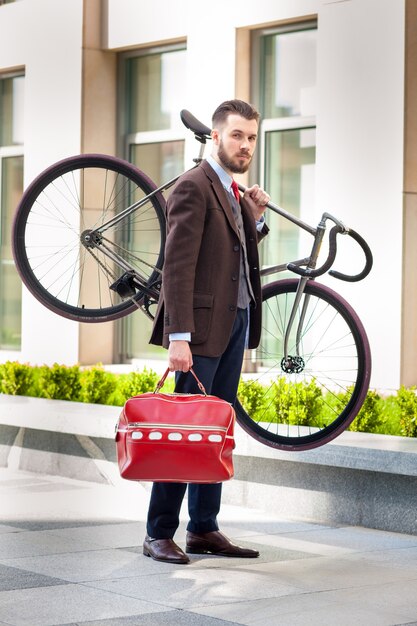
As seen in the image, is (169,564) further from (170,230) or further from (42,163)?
(42,163)

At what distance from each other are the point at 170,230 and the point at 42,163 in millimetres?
8580

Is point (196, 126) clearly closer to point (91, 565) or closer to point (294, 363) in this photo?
point (294, 363)

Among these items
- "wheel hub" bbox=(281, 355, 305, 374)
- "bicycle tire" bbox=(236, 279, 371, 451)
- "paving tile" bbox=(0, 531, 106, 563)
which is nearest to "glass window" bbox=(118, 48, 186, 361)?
"bicycle tire" bbox=(236, 279, 371, 451)

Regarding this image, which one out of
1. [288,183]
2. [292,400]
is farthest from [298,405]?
[288,183]

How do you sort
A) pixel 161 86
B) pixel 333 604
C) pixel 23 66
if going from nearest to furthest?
1. pixel 333 604
2. pixel 161 86
3. pixel 23 66

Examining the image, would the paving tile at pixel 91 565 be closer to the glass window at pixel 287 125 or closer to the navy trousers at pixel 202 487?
the navy trousers at pixel 202 487

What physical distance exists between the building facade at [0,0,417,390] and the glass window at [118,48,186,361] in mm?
19

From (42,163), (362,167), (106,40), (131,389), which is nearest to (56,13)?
(106,40)

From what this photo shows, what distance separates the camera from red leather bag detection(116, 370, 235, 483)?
581cm

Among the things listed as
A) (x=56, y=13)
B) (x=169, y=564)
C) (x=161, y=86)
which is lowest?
(x=169, y=564)

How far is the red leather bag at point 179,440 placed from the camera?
19.1 ft

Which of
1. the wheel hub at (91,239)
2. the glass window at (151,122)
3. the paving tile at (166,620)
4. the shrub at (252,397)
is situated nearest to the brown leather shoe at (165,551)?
the paving tile at (166,620)

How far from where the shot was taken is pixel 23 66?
49.7ft

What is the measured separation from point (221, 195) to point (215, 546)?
180 cm
